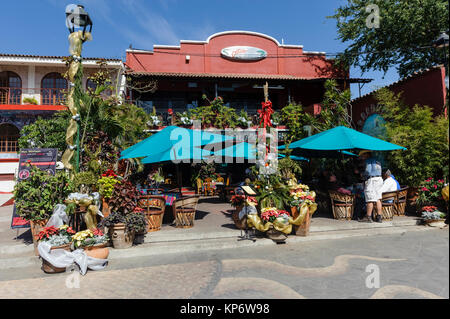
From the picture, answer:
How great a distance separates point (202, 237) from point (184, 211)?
849 mm

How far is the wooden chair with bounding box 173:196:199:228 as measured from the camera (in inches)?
260

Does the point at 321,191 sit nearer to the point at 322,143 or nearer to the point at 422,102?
the point at 322,143

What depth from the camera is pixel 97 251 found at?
186 inches

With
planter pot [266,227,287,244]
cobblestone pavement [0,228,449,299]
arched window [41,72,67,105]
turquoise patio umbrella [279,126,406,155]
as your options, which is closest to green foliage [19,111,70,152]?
arched window [41,72,67,105]

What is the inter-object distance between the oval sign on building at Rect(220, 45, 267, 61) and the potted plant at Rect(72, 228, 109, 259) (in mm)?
14658

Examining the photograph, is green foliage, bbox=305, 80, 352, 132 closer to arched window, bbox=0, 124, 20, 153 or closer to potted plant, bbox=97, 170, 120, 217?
potted plant, bbox=97, 170, 120, 217

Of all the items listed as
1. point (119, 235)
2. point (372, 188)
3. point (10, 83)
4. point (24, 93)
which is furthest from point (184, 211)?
point (10, 83)

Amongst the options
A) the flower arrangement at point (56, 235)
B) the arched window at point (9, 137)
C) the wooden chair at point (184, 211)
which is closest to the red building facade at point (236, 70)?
the arched window at point (9, 137)

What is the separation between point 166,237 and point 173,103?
11.9 metres

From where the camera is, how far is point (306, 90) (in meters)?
17.8

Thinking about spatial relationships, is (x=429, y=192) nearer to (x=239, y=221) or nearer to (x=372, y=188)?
(x=372, y=188)

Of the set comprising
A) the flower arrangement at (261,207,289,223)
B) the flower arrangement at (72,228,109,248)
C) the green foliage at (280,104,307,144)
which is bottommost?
the flower arrangement at (72,228,109,248)

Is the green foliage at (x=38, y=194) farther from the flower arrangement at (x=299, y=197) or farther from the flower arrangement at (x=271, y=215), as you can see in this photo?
the flower arrangement at (x=299, y=197)
